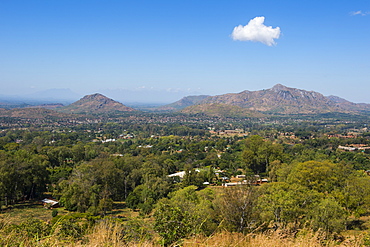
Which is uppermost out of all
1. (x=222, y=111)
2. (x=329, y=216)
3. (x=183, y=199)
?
(x=222, y=111)

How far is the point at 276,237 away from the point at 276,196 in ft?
35.8

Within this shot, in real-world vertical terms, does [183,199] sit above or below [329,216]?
below

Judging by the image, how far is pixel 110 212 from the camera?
22016 mm

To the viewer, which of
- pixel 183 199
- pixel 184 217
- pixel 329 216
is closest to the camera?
pixel 184 217

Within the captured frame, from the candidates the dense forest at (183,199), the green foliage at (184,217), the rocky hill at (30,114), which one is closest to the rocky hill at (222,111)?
the rocky hill at (30,114)

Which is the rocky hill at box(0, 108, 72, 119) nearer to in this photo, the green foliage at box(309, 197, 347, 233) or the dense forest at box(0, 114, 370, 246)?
the dense forest at box(0, 114, 370, 246)

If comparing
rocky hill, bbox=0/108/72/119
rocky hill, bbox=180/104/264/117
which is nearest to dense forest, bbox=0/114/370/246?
rocky hill, bbox=0/108/72/119

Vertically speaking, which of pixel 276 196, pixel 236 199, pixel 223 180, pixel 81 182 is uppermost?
pixel 236 199

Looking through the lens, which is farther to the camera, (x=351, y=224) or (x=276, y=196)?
(x=351, y=224)

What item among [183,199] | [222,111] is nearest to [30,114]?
[222,111]

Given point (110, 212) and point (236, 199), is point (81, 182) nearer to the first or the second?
point (110, 212)

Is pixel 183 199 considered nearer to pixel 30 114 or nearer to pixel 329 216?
pixel 329 216

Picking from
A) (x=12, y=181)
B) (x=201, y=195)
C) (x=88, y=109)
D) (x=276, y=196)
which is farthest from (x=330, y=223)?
(x=88, y=109)

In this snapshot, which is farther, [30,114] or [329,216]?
[30,114]
